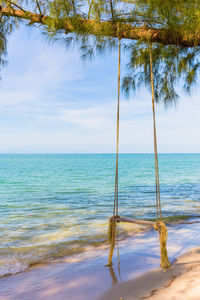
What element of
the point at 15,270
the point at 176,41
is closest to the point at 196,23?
the point at 176,41

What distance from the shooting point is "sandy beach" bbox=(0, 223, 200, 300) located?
2240 millimetres

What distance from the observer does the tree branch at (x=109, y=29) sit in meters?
2.70

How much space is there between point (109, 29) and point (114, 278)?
241 cm

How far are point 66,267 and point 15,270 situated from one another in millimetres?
587

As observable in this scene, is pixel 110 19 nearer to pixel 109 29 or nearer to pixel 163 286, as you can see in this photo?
pixel 109 29

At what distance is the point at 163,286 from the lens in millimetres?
2299

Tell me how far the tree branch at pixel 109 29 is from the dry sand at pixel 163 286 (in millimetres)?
2275

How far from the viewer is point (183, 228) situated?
459 centimetres

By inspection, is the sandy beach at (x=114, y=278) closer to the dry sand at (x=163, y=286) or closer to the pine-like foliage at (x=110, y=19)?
the dry sand at (x=163, y=286)

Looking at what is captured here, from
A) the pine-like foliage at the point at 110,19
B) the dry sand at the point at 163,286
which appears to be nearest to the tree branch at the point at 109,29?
the pine-like foliage at the point at 110,19

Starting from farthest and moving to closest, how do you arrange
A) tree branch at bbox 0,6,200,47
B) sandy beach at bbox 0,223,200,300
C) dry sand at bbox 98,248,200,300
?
tree branch at bbox 0,6,200,47
sandy beach at bbox 0,223,200,300
dry sand at bbox 98,248,200,300

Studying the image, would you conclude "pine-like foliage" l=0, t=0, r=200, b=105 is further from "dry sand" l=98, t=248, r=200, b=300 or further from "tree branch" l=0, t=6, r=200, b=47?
"dry sand" l=98, t=248, r=200, b=300

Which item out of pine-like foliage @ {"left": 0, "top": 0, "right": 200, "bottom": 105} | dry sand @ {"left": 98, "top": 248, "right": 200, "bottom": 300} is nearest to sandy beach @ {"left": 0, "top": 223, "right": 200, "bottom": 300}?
dry sand @ {"left": 98, "top": 248, "right": 200, "bottom": 300}

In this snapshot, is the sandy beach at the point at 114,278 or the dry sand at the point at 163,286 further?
the sandy beach at the point at 114,278
